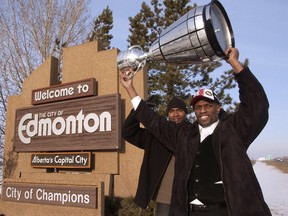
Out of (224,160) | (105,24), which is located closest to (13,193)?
(224,160)

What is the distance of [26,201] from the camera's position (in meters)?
5.31

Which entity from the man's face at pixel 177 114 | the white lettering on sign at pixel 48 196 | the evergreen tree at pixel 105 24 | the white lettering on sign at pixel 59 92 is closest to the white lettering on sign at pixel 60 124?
the white lettering on sign at pixel 59 92

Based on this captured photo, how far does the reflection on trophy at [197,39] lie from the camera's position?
69.7 inches

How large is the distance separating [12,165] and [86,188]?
A: 3452 mm

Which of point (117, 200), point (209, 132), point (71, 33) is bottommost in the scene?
point (117, 200)

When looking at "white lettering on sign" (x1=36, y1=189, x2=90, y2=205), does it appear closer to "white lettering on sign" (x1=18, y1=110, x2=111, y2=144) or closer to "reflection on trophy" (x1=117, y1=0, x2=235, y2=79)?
"white lettering on sign" (x1=18, y1=110, x2=111, y2=144)

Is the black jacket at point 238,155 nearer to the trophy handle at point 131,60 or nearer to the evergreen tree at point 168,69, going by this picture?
the trophy handle at point 131,60

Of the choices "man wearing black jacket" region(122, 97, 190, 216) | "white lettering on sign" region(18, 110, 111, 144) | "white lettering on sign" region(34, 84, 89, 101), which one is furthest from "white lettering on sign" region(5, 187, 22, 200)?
"man wearing black jacket" region(122, 97, 190, 216)

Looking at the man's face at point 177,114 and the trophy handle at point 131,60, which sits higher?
the trophy handle at point 131,60

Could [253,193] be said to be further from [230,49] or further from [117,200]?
[117,200]

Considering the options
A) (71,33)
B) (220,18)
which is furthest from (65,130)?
(71,33)

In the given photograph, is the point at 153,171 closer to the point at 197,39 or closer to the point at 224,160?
the point at 224,160

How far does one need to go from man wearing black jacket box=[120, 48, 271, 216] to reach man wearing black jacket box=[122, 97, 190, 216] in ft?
2.13

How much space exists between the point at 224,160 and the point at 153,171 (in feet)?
3.56
